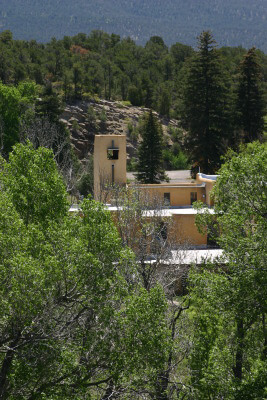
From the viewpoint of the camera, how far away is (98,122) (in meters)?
55.9

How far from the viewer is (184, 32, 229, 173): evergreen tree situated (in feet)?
127

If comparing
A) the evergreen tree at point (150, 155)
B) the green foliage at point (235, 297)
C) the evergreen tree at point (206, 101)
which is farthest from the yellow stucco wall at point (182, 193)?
the green foliage at point (235, 297)

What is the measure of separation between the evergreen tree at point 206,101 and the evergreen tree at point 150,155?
2.25 m

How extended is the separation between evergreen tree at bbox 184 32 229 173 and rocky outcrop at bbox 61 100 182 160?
1263 cm

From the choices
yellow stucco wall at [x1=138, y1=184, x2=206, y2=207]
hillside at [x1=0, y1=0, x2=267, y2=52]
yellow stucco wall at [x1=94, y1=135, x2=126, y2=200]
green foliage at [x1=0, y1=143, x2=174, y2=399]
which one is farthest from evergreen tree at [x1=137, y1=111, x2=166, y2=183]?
hillside at [x1=0, y1=0, x2=267, y2=52]

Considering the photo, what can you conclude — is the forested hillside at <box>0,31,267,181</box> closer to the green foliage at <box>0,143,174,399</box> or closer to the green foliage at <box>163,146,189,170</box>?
the green foliage at <box>163,146,189,170</box>

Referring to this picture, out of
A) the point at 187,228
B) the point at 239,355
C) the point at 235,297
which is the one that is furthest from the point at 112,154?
the point at 235,297

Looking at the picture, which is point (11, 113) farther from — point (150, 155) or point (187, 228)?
point (187, 228)

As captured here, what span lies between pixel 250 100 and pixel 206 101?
347cm

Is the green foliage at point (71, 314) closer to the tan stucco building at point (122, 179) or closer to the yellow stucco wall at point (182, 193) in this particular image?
the tan stucco building at point (122, 179)

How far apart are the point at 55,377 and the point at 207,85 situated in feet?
101

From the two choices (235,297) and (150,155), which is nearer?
(235,297)

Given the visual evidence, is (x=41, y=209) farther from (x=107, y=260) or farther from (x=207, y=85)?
(x=207, y=85)

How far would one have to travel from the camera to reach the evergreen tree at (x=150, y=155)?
38.7 metres
